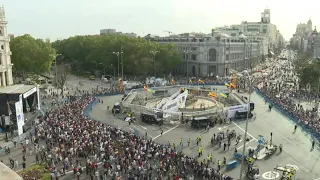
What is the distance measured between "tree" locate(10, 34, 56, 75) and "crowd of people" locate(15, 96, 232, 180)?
3445 centimetres

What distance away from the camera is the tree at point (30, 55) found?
6463 cm

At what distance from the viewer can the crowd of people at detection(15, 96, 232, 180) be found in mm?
24359

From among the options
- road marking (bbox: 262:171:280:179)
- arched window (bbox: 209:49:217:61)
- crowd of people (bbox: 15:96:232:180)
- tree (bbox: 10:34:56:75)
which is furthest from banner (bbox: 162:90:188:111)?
arched window (bbox: 209:49:217:61)

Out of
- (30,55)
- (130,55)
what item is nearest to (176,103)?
(30,55)

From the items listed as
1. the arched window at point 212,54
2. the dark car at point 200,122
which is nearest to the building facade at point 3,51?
the dark car at point 200,122

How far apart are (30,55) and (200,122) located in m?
43.2

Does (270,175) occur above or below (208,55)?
below

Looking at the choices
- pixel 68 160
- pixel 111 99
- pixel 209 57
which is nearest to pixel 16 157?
pixel 68 160

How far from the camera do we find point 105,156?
88.8 ft

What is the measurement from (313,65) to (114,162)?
46.6 m

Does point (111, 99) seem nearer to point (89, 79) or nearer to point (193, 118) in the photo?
point (193, 118)

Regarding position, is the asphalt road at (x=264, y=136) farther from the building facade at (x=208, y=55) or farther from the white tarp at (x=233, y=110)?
the building facade at (x=208, y=55)

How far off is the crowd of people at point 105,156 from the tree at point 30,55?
113ft

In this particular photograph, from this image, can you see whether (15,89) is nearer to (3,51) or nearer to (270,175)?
(3,51)
